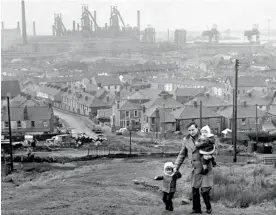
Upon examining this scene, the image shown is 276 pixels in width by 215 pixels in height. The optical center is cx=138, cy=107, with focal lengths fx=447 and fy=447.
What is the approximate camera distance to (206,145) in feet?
21.2

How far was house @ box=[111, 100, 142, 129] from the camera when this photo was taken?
4412 centimetres

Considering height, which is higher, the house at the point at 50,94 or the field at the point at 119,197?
the field at the point at 119,197

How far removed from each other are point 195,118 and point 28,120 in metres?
14.1

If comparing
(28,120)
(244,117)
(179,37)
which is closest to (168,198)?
(244,117)

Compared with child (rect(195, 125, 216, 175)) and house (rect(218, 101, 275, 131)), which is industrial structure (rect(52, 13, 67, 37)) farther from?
child (rect(195, 125, 216, 175))

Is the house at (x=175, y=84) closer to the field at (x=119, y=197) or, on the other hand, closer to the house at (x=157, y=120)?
the house at (x=157, y=120)

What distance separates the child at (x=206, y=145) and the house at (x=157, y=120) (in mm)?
30445

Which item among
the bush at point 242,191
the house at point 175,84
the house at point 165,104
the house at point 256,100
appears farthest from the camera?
the house at point 175,84

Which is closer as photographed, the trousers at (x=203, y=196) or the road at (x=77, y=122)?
the trousers at (x=203, y=196)

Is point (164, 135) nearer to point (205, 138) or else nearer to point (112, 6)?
point (205, 138)

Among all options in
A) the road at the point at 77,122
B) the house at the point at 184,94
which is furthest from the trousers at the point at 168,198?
the house at the point at 184,94

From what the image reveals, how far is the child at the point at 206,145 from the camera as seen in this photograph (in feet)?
21.0

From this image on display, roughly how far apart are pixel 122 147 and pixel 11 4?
464 ft

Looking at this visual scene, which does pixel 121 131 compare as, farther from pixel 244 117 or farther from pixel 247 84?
pixel 247 84
